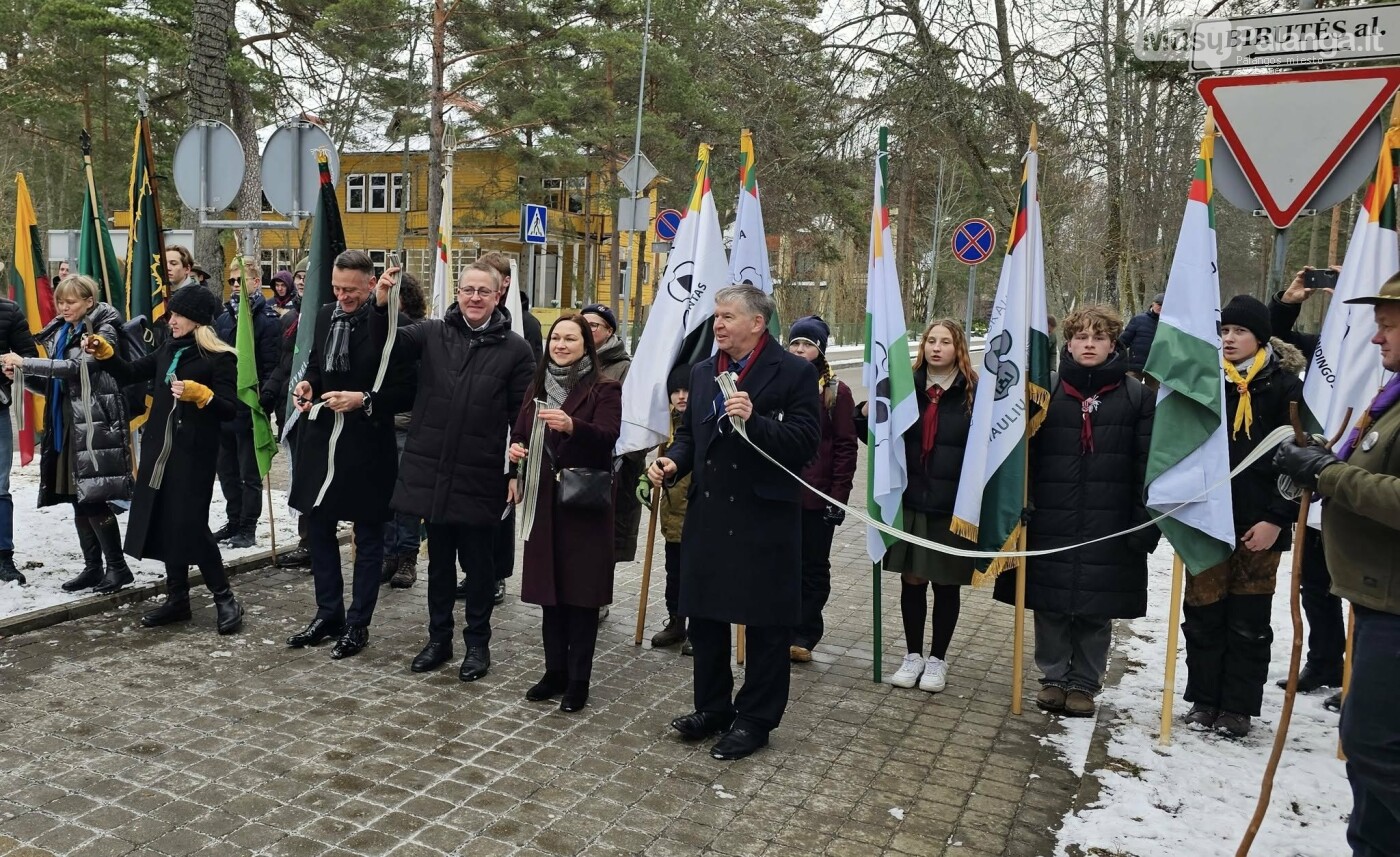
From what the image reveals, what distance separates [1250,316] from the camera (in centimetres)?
516

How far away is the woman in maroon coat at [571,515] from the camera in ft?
17.0

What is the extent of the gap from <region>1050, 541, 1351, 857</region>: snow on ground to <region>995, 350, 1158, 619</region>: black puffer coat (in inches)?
24.9

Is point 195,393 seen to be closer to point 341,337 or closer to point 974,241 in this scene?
point 341,337

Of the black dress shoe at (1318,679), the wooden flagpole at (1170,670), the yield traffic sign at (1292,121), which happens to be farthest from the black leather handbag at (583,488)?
the black dress shoe at (1318,679)

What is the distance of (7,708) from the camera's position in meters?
4.93

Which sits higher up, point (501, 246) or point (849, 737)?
point (501, 246)

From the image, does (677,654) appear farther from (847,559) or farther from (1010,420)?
(847,559)

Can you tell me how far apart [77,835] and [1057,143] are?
14377mm

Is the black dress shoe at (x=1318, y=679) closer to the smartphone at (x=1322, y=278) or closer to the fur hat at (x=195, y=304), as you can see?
the smartphone at (x=1322, y=278)

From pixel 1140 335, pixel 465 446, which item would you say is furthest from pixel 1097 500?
pixel 1140 335

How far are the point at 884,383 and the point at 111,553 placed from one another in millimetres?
4765

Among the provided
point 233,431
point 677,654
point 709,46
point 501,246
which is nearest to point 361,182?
point 501,246

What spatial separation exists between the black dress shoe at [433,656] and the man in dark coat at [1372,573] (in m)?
4.11

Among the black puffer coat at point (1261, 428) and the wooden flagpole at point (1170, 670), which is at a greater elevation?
the black puffer coat at point (1261, 428)
